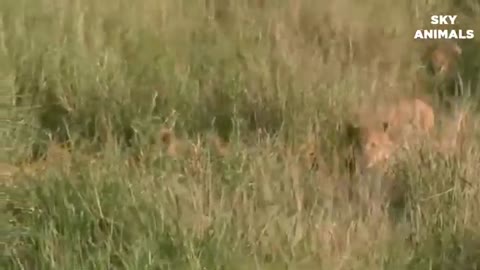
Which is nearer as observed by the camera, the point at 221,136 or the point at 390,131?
the point at 221,136

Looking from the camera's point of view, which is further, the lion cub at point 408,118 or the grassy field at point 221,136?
the lion cub at point 408,118

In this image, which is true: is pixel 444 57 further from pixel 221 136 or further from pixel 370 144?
pixel 221 136

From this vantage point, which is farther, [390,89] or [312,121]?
[390,89]

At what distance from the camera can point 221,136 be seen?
2.77 metres

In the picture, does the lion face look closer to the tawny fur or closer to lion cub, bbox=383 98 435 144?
lion cub, bbox=383 98 435 144

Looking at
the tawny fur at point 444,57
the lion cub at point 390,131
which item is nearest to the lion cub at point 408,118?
the lion cub at point 390,131

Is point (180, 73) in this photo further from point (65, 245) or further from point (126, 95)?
point (65, 245)

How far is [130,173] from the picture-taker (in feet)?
8.01

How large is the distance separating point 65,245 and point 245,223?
0.42 metres

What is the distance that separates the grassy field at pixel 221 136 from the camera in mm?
2258

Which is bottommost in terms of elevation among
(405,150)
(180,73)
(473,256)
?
(473,256)

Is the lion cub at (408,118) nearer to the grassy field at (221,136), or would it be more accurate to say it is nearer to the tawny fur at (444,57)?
the grassy field at (221,136)

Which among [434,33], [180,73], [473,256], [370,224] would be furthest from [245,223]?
[434,33]

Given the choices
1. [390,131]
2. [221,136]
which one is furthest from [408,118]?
[221,136]
